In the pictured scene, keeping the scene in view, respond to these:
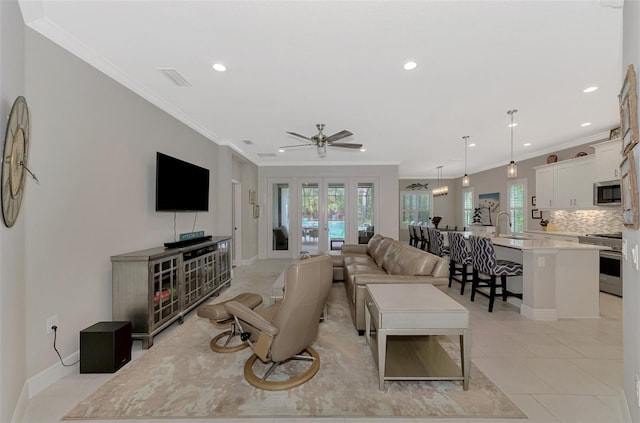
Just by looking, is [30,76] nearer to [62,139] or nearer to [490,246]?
[62,139]

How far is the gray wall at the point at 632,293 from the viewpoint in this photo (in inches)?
56.2

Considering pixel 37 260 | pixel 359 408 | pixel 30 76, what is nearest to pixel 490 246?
pixel 359 408

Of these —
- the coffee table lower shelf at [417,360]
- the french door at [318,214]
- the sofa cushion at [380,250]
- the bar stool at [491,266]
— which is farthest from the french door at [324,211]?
the coffee table lower shelf at [417,360]

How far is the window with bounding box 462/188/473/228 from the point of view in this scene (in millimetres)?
9622

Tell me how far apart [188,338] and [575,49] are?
458 centimetres

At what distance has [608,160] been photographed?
4363 millimetres

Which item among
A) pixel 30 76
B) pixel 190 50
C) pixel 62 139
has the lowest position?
pixel 62 139

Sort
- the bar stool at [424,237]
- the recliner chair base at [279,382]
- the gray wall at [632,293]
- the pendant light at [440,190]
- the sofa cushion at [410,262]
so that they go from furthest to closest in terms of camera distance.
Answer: the pendant light at [440,190]
the bar stool at [424,237]
the sofa cushion at [410,262]
the recliner chair base at [279,382]
the gray wall at [632,293]

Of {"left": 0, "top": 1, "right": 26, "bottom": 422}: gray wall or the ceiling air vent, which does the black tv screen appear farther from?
{"left": 0, "top": 1, "right": 26, "bottom": 422}: gray wall

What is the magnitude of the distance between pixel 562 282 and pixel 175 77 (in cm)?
513

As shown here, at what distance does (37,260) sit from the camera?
2.02 meters

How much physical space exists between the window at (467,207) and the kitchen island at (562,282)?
255 inches

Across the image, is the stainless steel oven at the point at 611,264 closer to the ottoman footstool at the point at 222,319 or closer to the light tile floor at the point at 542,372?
the light tile floor at the point at 542,372

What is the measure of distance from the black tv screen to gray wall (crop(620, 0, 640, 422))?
3976mm
